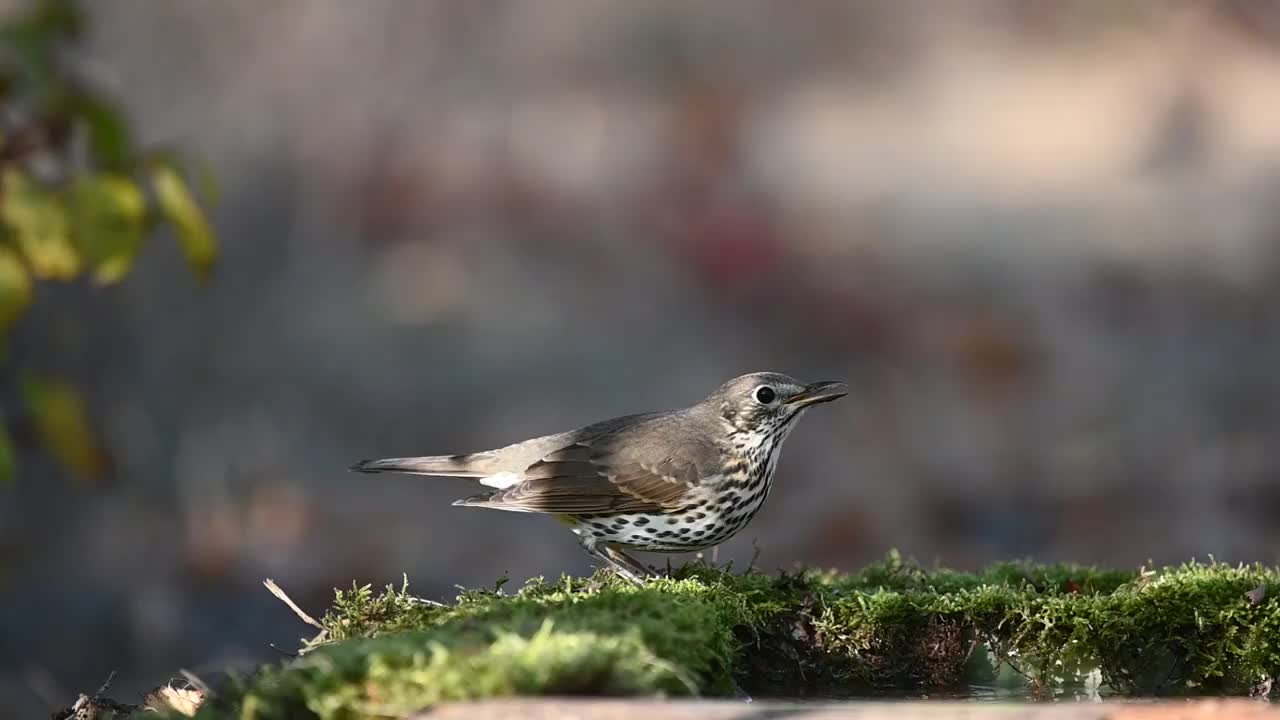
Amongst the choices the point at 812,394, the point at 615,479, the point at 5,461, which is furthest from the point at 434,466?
the point at 5,461

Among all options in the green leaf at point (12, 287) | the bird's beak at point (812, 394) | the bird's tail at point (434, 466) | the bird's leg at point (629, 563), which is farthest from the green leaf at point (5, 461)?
the bird's beak at point (812, 394)

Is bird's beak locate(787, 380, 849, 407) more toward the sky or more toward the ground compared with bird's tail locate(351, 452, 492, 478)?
more toward the sky

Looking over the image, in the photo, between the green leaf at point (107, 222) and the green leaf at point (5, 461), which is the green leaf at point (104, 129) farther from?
the green leaf at point (5, 461)

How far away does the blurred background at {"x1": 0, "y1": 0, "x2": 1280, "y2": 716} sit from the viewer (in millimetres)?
10844

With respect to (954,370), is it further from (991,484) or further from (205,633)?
(205,633)

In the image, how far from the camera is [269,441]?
11758mm

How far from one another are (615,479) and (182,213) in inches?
76.1

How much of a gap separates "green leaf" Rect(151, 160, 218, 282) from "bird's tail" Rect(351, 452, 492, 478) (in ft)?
6.10

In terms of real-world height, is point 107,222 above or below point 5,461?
above

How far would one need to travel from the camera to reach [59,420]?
3.91 m

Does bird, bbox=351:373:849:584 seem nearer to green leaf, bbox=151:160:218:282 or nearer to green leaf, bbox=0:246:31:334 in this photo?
green leaf, bbox=151:160:218:282

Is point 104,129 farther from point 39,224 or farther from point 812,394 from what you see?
point 812,394

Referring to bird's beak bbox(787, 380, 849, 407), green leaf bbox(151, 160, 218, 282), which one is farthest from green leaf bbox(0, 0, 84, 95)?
bird's beak bbox(787, 380, 849, 407)

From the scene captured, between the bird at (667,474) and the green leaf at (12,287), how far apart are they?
6.16 feet
